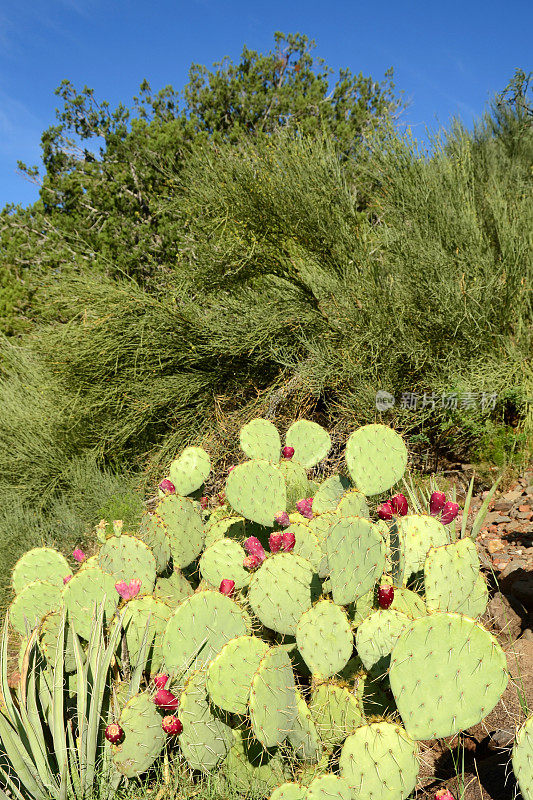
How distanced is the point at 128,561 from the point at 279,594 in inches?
26.1

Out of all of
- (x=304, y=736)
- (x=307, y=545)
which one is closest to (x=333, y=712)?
(x=304, y=736)

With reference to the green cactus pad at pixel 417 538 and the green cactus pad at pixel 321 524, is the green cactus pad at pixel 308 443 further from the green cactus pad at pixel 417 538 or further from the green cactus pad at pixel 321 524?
the green cactus pad at pixel 417 538

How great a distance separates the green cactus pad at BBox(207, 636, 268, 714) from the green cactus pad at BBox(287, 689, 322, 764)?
0.52 feet

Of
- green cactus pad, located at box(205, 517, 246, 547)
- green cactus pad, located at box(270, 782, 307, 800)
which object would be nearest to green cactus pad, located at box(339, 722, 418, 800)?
green cactus pad, located at box(270, 782, 307, 800)

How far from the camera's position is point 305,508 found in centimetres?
261

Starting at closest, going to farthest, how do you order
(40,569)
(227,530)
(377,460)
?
(40,569), (377,460), (227,530)

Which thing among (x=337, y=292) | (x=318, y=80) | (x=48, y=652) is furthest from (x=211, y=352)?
(x=318, y=80)

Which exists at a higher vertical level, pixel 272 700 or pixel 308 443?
pixel 308 443

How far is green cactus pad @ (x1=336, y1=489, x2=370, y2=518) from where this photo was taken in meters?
2.28

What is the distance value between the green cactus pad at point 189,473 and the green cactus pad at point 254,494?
570 mm

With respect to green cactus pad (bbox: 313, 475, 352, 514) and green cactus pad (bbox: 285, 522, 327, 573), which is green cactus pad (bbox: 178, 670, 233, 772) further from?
green cactus pad (bbox: 313, 475, 352, 514)

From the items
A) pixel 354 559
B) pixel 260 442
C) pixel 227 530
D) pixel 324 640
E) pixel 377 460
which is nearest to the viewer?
pixel 324 640

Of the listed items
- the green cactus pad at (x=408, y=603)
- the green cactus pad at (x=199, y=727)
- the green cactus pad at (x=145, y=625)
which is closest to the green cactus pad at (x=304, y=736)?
the green cactus pad at (x=199, y=727)

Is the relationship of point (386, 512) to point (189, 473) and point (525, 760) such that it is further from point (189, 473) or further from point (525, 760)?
point (189, 473)
